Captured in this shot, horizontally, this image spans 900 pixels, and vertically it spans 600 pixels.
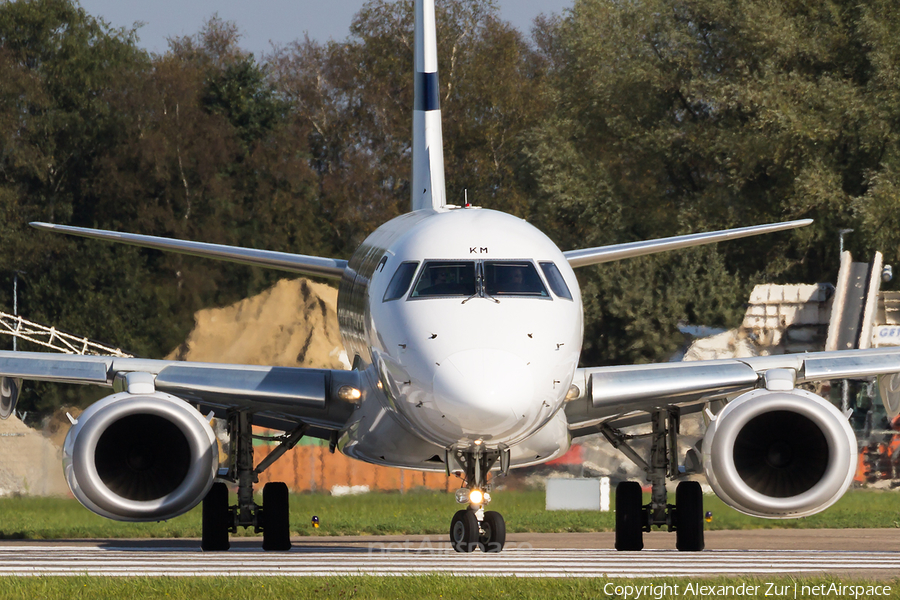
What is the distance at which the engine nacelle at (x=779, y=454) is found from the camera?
44.1ft

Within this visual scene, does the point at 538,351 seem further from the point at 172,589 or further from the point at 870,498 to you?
the point at 870,498

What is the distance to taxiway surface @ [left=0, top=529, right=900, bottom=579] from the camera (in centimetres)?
1171

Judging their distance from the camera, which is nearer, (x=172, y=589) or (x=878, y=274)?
(x=172, y=589)

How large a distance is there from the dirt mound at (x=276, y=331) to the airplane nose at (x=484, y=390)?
26173mm

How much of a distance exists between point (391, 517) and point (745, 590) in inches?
553

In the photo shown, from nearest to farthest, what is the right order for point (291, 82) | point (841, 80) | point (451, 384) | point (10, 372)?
point (451, 384)
point (10, 372)
point (841, 80)
point (291, 82)

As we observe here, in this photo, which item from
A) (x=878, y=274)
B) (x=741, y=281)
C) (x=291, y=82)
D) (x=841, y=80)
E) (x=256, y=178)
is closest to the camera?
(x=878, y=274)

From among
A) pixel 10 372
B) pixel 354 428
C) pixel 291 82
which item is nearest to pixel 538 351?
pixel 354 428

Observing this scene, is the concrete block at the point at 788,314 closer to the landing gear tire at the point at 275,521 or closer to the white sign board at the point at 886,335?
the white sign board at the point at 886,335

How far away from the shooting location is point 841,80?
140ft

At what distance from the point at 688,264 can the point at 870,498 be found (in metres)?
18.5

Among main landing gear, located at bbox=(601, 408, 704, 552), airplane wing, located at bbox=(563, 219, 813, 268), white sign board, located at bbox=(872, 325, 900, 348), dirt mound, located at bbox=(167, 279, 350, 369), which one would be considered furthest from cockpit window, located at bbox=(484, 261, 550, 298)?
dirt mound, located at bbox=(167, 279, 350, 369)

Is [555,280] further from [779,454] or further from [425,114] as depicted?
[425,114]

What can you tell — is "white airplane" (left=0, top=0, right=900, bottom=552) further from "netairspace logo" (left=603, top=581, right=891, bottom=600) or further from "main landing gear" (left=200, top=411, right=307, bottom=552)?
"netairspace logo" (left=603, top=581, right=891, bottom=600)
